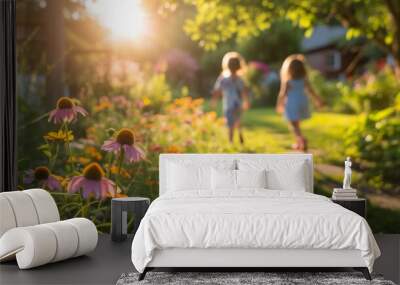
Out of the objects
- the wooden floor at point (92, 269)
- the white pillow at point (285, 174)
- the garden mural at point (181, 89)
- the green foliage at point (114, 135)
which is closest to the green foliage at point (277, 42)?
the garden mural at point (181, 89)

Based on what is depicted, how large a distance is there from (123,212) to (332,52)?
9.71 feet

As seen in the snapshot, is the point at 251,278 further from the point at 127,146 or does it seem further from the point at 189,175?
the point at 127,146

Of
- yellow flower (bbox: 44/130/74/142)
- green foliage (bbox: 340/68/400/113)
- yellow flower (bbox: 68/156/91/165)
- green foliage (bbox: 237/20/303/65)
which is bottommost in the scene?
yellow flower (bbox: 68/156/91/165)

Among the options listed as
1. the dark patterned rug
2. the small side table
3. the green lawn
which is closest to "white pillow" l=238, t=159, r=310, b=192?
the green lawn

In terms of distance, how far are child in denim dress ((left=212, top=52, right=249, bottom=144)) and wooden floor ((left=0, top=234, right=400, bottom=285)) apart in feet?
6.66

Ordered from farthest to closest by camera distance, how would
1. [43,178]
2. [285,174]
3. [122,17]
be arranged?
[122,17] → [43,178] → [285,174]

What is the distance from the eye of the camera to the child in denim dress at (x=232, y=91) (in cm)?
773

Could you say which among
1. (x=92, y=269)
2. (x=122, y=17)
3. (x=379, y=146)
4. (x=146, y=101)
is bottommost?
(x=92, y=269)

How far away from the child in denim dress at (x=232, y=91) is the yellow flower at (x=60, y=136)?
1638 millimetres

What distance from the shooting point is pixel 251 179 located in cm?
655

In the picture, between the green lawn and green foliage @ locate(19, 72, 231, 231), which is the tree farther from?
the green lawn

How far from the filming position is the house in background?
7.74m

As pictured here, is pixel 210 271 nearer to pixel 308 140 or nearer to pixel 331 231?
pixel 331 231

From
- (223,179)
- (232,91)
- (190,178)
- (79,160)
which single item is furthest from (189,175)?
(79,160)
